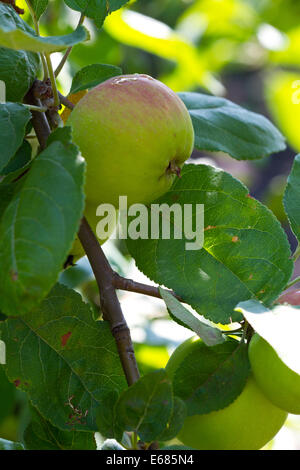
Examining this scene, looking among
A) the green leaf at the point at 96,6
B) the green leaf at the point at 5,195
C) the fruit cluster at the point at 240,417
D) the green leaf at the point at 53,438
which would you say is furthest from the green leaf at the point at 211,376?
the green leaf at the point at 96,6

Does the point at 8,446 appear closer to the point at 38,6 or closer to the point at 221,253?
the point at 221,253

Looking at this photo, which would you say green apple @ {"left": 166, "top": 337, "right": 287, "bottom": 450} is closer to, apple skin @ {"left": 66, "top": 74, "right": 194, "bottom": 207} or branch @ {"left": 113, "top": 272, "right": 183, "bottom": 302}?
branch @ {"left": 113, "top": 272, "right": 183, "bottom": 302}

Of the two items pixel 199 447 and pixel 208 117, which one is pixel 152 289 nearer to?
pixel 199 447

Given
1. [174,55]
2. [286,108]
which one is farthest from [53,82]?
[286,108]

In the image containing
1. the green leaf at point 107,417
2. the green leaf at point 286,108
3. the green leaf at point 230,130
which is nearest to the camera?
the green leaf at point 107,417

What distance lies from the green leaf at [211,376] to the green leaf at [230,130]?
0.90 feet

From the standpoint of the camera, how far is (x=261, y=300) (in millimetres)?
727

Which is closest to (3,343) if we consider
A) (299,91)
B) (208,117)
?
(208,117)

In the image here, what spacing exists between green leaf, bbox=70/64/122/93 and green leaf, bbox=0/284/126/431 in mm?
246

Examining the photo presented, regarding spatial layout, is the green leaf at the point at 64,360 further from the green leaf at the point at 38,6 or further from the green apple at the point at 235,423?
the green leaf at the point at 38,6

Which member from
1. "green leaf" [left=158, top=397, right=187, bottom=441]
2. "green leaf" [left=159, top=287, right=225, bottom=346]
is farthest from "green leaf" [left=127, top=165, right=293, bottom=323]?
"green leaf" [left=158, top=397, right=187, bottom=441]

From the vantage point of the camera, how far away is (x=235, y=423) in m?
0.73

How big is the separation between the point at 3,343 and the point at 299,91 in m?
0.83

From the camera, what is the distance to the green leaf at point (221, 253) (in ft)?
2.39
